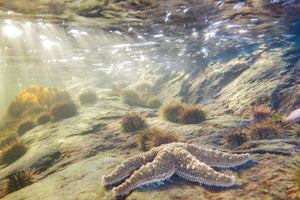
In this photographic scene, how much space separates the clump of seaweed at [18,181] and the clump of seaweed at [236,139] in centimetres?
590

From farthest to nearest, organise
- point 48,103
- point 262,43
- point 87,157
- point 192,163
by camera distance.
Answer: point 48,103
point 262,43
point 87,157
point 192,163

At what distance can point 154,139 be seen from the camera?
14.8 feet

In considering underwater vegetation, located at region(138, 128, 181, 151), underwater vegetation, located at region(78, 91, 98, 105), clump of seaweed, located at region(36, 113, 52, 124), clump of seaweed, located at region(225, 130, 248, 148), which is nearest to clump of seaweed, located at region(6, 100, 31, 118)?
clump of seaweed, located at region(36, 113, 52, 124)

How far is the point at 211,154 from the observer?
3.06 metres

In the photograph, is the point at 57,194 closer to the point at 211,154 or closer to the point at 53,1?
the point at 211,154

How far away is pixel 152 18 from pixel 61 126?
310 inches

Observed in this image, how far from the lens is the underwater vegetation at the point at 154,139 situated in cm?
446

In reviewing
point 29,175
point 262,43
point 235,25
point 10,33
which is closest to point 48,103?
point 10,33

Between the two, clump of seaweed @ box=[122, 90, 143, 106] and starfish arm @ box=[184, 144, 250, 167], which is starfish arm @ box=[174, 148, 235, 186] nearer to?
starfish arm @ box=[184, 144, 250, 167]

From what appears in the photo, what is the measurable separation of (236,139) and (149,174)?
3.25 metres

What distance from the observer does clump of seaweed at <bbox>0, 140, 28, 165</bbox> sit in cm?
536

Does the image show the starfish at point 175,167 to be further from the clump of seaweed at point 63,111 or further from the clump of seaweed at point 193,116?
the clump of seaweed at point 63,111

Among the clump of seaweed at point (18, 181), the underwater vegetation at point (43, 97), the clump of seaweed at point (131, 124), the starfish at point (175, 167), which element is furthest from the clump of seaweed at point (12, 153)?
the underwater vegetation at point (43, 97)

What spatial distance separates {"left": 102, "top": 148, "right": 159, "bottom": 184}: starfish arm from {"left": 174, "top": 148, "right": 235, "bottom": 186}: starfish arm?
605 mm
